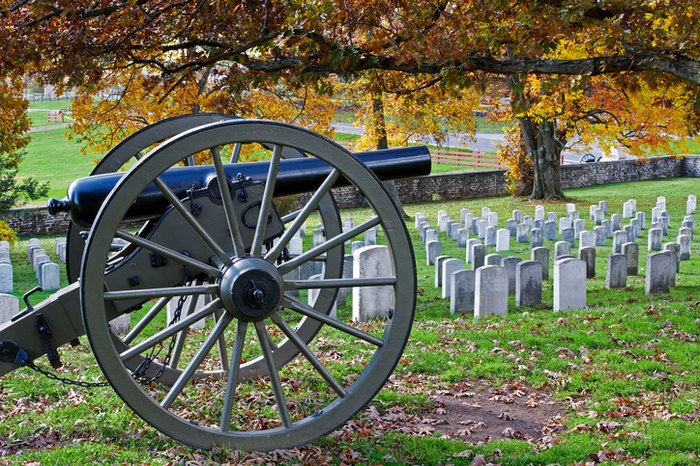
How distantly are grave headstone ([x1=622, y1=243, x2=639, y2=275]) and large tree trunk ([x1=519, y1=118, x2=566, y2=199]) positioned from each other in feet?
43.4

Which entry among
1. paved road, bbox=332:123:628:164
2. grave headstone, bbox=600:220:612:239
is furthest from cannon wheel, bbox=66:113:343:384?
paved road, bbox=332:123:628:164

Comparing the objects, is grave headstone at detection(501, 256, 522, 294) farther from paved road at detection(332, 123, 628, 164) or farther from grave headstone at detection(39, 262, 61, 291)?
paved road at detection(332, 123, 628, 164)

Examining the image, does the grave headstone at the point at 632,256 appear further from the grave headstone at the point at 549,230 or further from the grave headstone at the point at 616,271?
the grave headstone at the point at 549,230

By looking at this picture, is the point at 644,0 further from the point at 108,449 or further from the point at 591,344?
the point at 108,449

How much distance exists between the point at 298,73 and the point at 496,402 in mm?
4355

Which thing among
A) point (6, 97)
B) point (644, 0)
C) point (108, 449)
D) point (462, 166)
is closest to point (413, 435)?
point (108, 449)

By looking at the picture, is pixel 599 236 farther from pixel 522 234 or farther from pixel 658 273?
pixel 658 273

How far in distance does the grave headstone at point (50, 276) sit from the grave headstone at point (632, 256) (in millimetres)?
9558

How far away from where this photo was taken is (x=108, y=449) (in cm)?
551

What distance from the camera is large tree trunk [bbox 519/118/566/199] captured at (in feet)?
91.9

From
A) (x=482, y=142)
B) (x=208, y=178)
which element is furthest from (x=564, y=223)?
(x=482, y=142)

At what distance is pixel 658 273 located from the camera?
12242 millimetres

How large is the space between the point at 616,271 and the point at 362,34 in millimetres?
5334

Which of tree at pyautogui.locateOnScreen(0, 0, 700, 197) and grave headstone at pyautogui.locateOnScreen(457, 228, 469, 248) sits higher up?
tree at pyautogui.locateOnScreen(0, 0, 700, 197)
